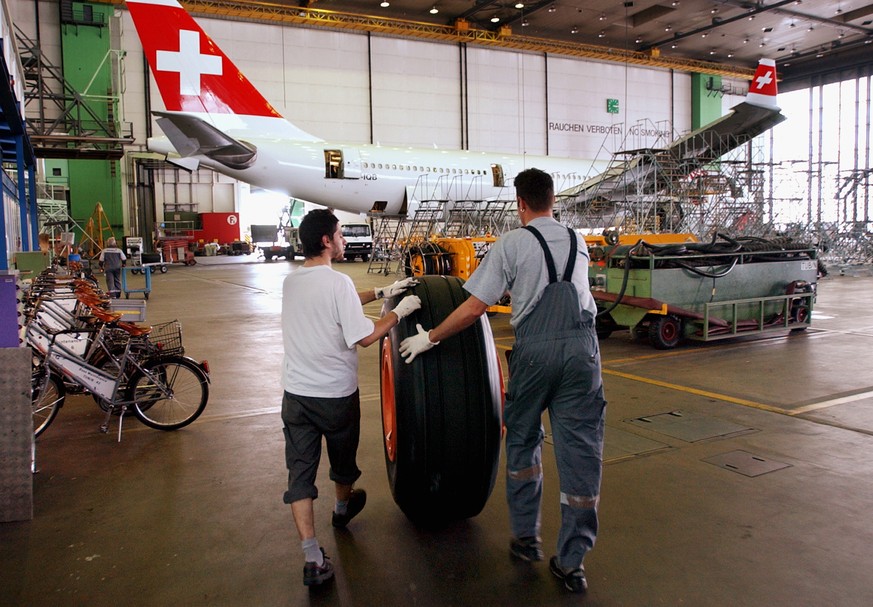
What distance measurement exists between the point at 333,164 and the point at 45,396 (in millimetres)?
15494

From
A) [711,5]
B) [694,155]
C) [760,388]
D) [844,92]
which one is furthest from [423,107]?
[760,388]

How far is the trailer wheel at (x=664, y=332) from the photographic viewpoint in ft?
28.6

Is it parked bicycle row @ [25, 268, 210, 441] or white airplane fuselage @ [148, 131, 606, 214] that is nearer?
parked bicycle row @ [25, 268, 210, 441]

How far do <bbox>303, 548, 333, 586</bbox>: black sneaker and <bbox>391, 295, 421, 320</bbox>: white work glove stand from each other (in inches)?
47.8

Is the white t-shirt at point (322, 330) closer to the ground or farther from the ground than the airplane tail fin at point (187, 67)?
closer to the ground

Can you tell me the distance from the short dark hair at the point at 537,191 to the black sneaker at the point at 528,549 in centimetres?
160

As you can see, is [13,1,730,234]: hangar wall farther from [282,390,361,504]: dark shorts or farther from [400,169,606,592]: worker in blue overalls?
[282,390,361,504]: dark shorts

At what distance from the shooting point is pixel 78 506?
393 centimetres

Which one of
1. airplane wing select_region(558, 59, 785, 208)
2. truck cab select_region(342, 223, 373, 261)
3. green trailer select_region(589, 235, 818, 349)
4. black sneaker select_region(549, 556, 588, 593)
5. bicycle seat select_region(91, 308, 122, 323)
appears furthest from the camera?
truck cab select_region(342, 223, 373, 261)

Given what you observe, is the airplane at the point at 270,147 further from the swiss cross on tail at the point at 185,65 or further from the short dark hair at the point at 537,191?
the short dark hair at the point at 537,191

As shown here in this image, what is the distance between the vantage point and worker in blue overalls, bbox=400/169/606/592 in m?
2.95

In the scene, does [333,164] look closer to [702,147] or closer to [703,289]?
[702,147]

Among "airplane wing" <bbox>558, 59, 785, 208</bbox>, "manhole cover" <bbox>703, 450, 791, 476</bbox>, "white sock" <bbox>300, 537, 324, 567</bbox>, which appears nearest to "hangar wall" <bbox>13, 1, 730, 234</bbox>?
"airplane wing" <bbox>558, 59, 785, 208</bbox>

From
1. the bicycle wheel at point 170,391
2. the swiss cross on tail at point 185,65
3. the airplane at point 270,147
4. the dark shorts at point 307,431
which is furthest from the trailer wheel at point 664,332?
the swiss cross on tail at point 185,65
